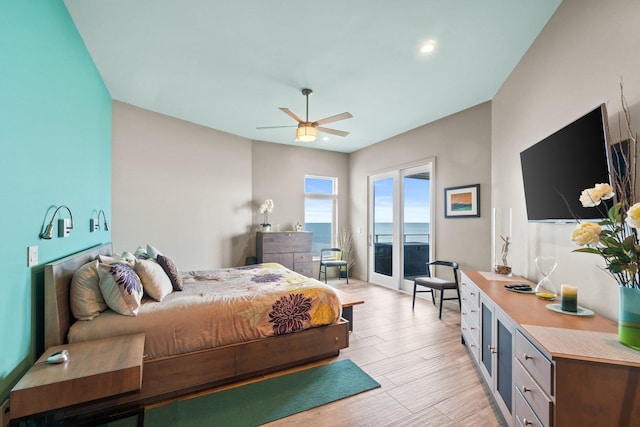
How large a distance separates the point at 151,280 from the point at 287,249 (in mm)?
3188

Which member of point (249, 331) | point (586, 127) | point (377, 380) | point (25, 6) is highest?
point (25, 6)

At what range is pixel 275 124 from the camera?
488 centimetres

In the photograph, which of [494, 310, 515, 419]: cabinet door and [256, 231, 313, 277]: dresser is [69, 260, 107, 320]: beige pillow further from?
[256, 231, 313, 277]: dresser

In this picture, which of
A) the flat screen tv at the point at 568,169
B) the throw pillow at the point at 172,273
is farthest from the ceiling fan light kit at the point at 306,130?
the flat screen tv at the point at 568,169

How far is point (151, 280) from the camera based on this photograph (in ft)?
7.95

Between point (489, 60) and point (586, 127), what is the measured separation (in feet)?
5.27

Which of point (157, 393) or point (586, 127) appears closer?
point (586, 127)

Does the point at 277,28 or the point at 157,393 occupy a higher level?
the point at 277,28

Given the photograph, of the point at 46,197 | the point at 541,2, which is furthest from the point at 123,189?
the point at 541,2

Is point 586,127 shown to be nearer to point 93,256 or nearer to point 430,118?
point 430,118

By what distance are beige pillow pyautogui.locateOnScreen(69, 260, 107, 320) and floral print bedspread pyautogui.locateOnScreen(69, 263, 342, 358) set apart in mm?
61

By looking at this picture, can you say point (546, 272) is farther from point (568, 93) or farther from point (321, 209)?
point (321, 209)

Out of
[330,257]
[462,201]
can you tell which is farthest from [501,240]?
[330,257]

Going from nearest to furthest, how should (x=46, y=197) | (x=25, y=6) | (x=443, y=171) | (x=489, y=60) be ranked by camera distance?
(x=25, y=6)
(x=46, y=197)
(x=489, y=60)
(x=443, y=171)
